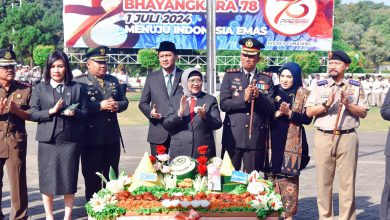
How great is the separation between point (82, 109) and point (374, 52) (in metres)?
74.8

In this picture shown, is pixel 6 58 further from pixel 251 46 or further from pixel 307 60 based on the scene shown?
pixel 307 60

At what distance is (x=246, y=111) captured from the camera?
21.7 feet

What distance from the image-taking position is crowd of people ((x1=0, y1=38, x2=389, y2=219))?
6246 mm

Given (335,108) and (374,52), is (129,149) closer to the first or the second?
(335,108)

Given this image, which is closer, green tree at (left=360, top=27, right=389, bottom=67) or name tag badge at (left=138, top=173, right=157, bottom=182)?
name tag badge at (left=138, top=173, right=157, bottom=182)

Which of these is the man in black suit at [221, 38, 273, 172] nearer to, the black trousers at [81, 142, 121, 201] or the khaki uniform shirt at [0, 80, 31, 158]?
the black trousers at [81, 142, 121, 201]

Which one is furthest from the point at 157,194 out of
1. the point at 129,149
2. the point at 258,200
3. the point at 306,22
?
the point at 306,22

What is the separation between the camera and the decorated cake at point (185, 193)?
190 inches

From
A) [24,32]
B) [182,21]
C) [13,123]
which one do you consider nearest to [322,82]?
[13,123]

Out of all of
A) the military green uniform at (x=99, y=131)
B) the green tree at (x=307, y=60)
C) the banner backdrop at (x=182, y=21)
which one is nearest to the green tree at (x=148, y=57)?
the banner backdrop at (x=182, y=21)

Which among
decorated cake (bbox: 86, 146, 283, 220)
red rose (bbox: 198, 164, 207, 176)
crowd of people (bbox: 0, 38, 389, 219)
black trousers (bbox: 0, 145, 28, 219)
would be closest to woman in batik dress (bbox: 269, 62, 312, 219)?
crowd of people (bbox: 0, 38, 389, 219)

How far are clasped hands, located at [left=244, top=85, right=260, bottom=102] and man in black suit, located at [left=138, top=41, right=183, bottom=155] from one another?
3.07ft

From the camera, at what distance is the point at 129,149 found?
42.8ft

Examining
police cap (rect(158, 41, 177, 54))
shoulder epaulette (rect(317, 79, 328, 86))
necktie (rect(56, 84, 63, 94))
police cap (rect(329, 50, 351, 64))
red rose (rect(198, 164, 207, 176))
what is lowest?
red rose (rect(198, 164, 207, 176))
